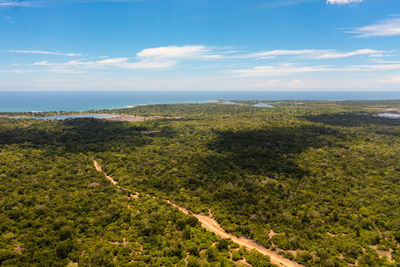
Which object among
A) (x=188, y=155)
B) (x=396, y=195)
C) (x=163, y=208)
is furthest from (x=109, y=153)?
(x=396, y=195)

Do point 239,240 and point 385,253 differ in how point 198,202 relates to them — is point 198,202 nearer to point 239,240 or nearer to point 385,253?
point 239,240

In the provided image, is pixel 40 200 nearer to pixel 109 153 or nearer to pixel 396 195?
pixel 109 153

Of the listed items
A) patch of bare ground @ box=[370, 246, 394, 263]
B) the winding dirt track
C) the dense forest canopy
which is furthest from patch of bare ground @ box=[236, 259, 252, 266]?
patch of bare ground @ box=[370, 246, 394, 263]

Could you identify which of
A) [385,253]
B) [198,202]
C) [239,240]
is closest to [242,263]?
[239,240]

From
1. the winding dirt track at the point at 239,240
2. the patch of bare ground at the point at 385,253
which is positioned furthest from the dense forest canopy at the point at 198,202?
the winding dirt track at the point at 239,240

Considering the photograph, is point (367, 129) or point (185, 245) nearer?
point (185, 245)

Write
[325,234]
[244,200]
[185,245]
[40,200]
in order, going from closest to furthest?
[185,245] < [325,234] < [40,200] < [244,200]

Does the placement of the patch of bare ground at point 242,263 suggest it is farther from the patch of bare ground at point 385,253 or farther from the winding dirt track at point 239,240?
the patch of bare ground at point 385,253

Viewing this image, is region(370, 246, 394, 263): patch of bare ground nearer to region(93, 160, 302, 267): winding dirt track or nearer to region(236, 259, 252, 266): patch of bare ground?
region(93, 160, 302, 267): winding dirt track

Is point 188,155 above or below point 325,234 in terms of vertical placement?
above
